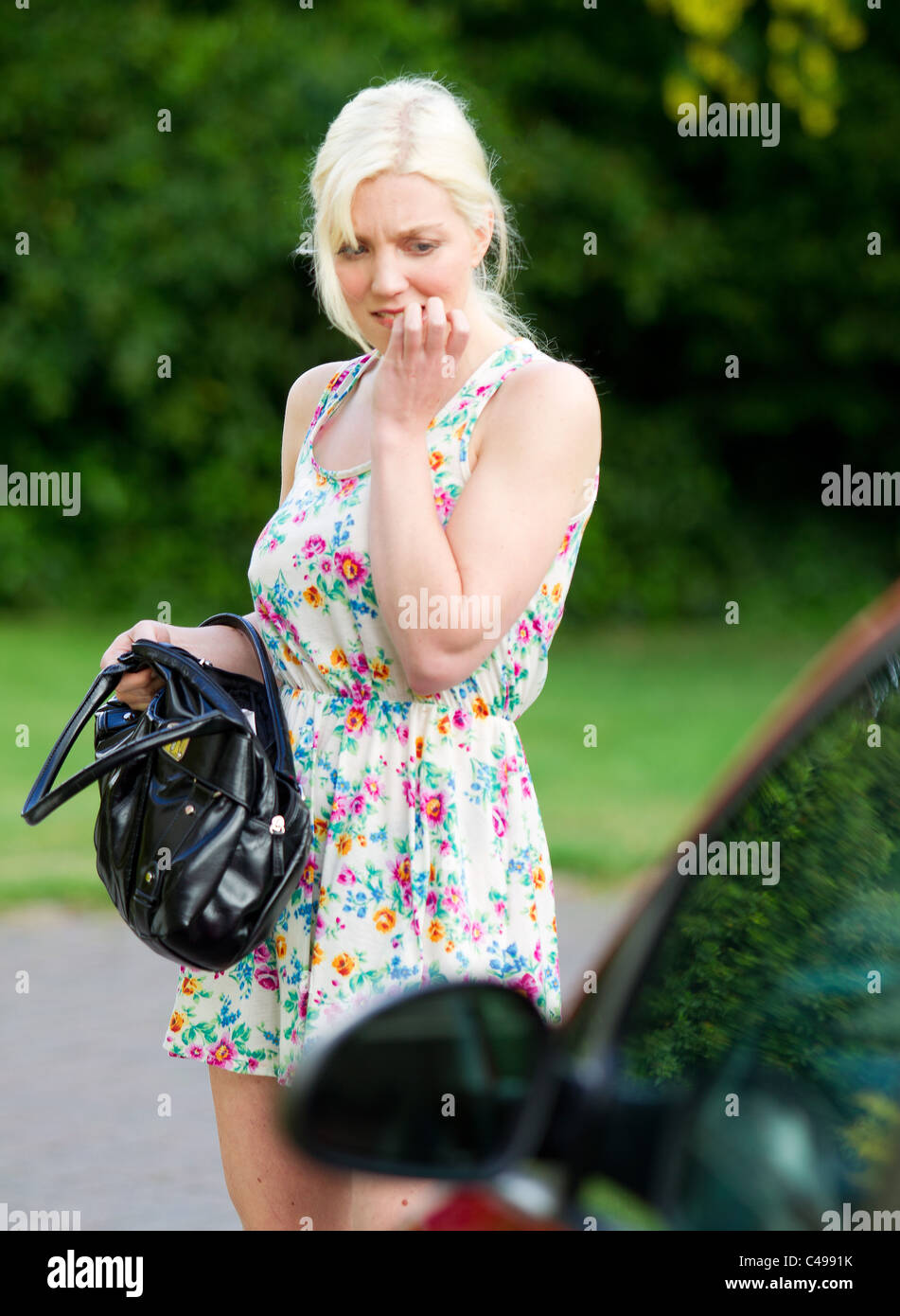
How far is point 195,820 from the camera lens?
2.24 meters

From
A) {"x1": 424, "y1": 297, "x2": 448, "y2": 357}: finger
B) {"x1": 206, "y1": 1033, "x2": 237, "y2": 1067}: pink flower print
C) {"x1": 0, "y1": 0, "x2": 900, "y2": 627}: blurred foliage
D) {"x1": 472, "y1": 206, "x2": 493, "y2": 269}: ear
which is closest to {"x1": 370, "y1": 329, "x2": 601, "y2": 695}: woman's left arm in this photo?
{"x1": 424, "y1": 297, "x2": 448, "y2": 357}: finger

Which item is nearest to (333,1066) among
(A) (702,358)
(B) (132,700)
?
(B) (132,700)

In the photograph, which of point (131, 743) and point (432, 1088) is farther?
point (131, 743)

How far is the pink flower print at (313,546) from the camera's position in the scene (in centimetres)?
235

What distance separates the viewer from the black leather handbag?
221 centimetres

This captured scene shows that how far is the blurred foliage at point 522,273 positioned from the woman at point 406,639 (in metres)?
10.8

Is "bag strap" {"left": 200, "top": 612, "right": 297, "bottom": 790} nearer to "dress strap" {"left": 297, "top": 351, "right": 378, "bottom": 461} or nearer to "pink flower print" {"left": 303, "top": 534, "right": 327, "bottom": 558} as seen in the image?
"pink flower print" {"left": 303, "top": 534, "right": 327, "bottom": 558}

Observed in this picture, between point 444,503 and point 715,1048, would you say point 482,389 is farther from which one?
point 715,1048

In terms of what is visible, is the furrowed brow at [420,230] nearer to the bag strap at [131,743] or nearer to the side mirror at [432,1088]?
the bag strap at [131,743]

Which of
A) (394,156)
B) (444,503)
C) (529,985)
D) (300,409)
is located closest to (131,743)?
(444,503)

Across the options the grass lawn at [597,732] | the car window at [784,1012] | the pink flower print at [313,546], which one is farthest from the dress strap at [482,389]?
the grass lawn at [597,732]

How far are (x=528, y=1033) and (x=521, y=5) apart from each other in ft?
55.9

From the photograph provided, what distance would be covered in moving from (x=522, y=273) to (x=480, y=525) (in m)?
14.5

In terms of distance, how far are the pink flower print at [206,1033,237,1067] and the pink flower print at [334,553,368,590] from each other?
0.69 meters
